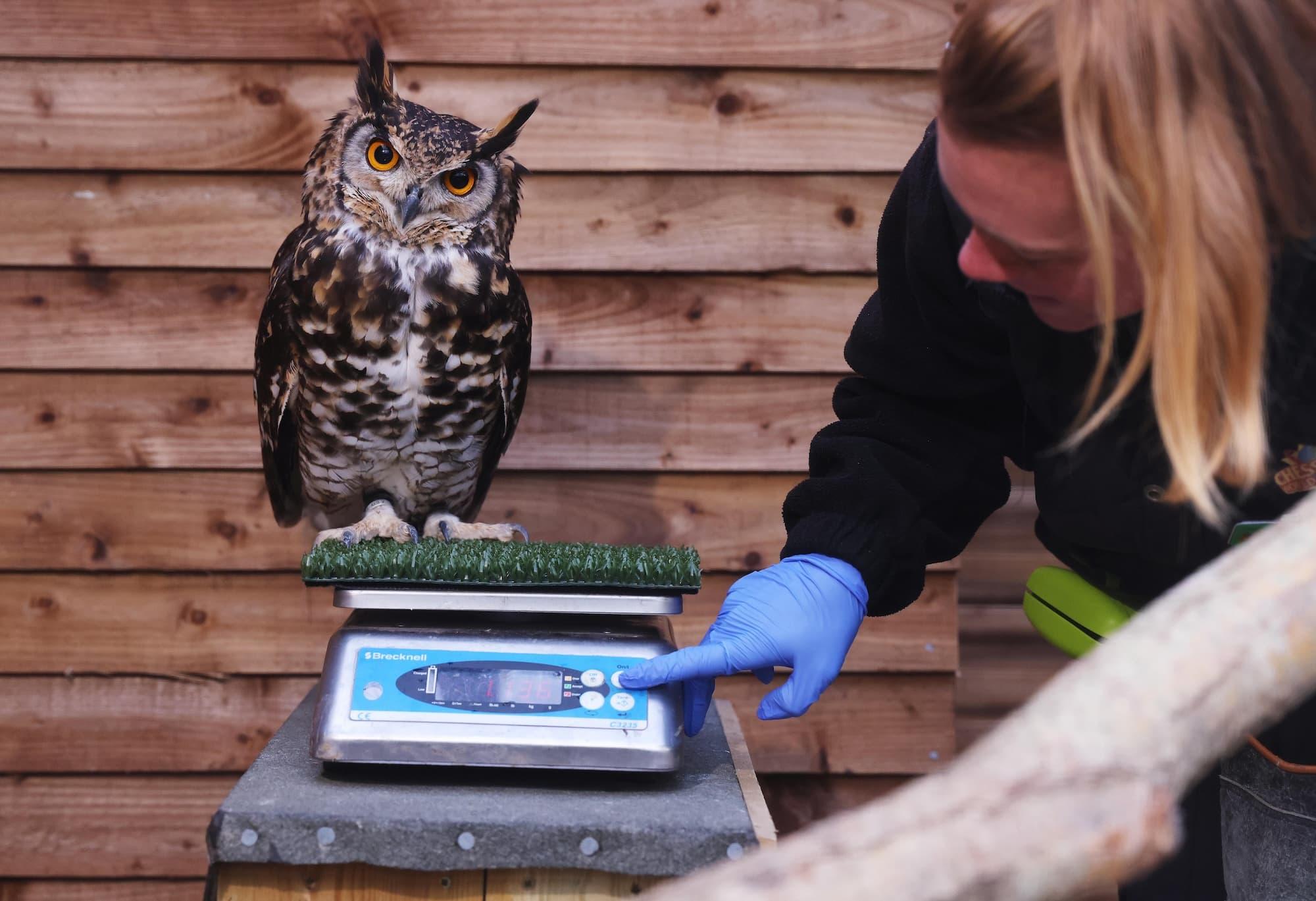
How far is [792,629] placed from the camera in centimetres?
112

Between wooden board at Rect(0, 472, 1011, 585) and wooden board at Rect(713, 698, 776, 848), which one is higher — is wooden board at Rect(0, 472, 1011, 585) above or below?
below

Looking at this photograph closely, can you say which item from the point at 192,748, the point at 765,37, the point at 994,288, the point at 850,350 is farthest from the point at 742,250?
the point at 192,748

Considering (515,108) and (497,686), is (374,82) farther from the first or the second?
(497,686)

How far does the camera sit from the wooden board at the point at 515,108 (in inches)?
68.1

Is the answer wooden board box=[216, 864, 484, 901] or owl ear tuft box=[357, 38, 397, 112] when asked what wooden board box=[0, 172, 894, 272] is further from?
wooden board box=[216, 864, 484, 901]

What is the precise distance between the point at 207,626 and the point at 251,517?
8.4 inches

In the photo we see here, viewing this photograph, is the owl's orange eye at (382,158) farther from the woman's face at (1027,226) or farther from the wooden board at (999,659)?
the wooden board at (999,659)

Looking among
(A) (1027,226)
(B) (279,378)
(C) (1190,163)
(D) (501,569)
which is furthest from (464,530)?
(C) (1190,163)

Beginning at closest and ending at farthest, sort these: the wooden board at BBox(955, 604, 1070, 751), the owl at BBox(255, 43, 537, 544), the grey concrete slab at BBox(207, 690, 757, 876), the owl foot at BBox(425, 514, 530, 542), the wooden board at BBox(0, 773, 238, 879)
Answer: the grey concrete slab at BBox(207, 690, 757, 876), the owl at BBox(255, 43, 537, 544), the owl foot at BBox(425, 514, 530, 542), the wooden board at BBox(0, 773, 238, 879), the wooden board at BBox(955, 604, 1070, 751)

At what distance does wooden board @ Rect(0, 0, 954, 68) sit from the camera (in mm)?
1717

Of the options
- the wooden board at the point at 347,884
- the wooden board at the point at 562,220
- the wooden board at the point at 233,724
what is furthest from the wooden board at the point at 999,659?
the wooden board at the point at 347,884

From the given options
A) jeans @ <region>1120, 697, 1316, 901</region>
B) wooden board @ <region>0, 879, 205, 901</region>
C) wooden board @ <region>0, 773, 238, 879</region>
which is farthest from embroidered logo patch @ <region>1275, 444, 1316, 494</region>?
wooden board @ <region>0, 879, 205, 901</region>

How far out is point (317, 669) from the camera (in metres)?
1.81

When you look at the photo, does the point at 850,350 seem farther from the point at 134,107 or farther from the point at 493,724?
the point at 134,107
